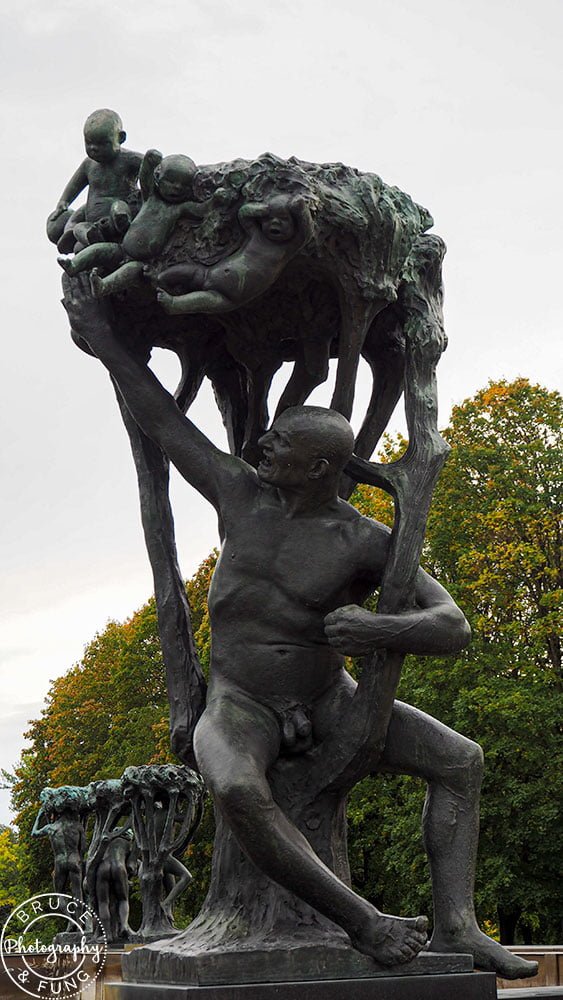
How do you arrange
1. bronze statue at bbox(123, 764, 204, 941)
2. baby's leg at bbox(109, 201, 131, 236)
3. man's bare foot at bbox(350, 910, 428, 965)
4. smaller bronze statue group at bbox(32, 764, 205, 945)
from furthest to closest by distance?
1. smaller bronze statue group at bbox(32, 764, 205, 945)
2. bronze statue at bbox(123, 764, 204, 941)
3. baby's leg at bbox(109, 201, 131, 236)
4. man's bare foot at bbox(350, 910, 428, 965)

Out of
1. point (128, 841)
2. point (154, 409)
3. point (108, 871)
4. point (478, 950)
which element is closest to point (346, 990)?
point (478, 950)

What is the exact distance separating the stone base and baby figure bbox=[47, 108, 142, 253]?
301 centimetres

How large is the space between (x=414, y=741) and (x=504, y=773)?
1673cm

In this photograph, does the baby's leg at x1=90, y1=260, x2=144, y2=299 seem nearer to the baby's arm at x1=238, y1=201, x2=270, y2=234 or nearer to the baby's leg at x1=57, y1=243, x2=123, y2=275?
the baby's leg at x1=57, y1=243, x2=123, y2=275

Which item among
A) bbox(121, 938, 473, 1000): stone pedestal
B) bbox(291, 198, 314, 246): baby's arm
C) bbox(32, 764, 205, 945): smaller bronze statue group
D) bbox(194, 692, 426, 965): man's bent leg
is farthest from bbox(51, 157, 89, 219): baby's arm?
bbox(32, 764, 205, 945): smaller bronze statue group

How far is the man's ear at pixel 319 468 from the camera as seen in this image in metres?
5.57

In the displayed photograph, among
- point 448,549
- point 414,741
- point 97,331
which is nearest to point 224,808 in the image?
point 414,741

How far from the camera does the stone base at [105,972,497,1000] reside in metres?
4.85

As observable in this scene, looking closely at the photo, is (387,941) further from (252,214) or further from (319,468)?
(252,214)

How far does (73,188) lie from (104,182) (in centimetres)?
22

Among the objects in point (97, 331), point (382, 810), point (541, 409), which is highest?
point (541, 409)

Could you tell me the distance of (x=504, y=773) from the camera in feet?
71.5

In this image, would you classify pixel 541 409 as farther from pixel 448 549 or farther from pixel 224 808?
pixel 224 808

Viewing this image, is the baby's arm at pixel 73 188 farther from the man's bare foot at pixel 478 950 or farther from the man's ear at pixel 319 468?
the man's bare foot at pixel 478 950
